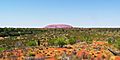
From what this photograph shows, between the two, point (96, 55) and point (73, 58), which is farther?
point (96, 55)

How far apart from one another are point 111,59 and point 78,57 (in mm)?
3491

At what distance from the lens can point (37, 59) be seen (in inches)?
1251

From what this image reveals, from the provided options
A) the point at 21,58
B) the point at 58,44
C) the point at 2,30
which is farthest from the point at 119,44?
the point at 2,30

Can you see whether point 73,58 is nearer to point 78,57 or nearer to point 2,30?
point 78,57

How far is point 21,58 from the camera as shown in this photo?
33.8 meters

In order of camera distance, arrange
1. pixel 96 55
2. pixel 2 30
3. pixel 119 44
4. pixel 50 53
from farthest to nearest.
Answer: pixel 2 30 → pixel 119 44 → pixel 50 53 → pixel 96 55

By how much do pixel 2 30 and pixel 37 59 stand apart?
389 feet

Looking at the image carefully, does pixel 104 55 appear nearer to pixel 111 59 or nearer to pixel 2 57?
pixel 111 59

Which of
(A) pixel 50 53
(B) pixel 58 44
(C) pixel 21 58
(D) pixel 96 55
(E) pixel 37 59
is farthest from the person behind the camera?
(B) pixel 58 44

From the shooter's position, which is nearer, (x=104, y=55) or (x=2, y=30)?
(x=104, y=55)

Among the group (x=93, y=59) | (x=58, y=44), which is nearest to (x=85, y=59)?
(x=93, y=59)

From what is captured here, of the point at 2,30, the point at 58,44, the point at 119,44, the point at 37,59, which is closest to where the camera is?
the point at 37,59

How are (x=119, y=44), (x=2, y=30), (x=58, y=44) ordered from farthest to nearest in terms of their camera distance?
Result: (x=2, y=30) → (x=58, y=44) → (x=119, y=44)

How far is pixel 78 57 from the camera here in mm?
33406
